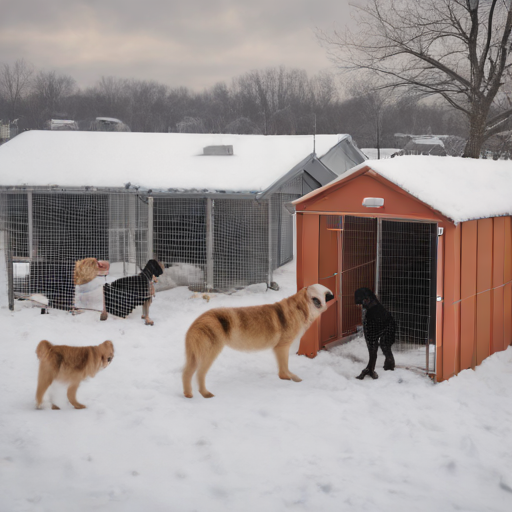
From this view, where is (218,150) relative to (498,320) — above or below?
above

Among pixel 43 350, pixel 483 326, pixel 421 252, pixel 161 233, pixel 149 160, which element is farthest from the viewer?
pixel 149 160

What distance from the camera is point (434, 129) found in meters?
59.5

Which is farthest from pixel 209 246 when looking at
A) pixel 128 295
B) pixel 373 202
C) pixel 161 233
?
pixel 373 202

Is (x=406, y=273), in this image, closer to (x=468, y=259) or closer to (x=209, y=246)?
(x=468, y=259)

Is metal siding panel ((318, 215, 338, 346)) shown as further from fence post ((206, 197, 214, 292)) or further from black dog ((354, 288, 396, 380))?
fence post ((206, 197, 214, 292))

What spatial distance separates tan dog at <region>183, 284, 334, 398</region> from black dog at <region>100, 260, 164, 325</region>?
3875 mm

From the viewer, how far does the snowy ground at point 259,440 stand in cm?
444

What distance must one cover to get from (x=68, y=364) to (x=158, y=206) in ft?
25.6

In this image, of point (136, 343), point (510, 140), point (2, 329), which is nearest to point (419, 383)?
point (136, 343)

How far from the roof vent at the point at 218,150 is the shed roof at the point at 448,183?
6840 millimetres

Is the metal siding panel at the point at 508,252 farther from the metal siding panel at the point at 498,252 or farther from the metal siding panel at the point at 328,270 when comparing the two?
the metal siding panel at the point at 328,270

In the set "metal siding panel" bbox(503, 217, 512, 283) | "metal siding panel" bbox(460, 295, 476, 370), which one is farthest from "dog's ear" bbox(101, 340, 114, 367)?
"metal siding panel" bbox(503, 217, 512, 283)

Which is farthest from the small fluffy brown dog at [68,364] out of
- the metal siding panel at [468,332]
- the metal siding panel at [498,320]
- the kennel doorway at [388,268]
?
the metal siding panel at [498,320]

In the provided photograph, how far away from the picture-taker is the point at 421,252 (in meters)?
9.17
